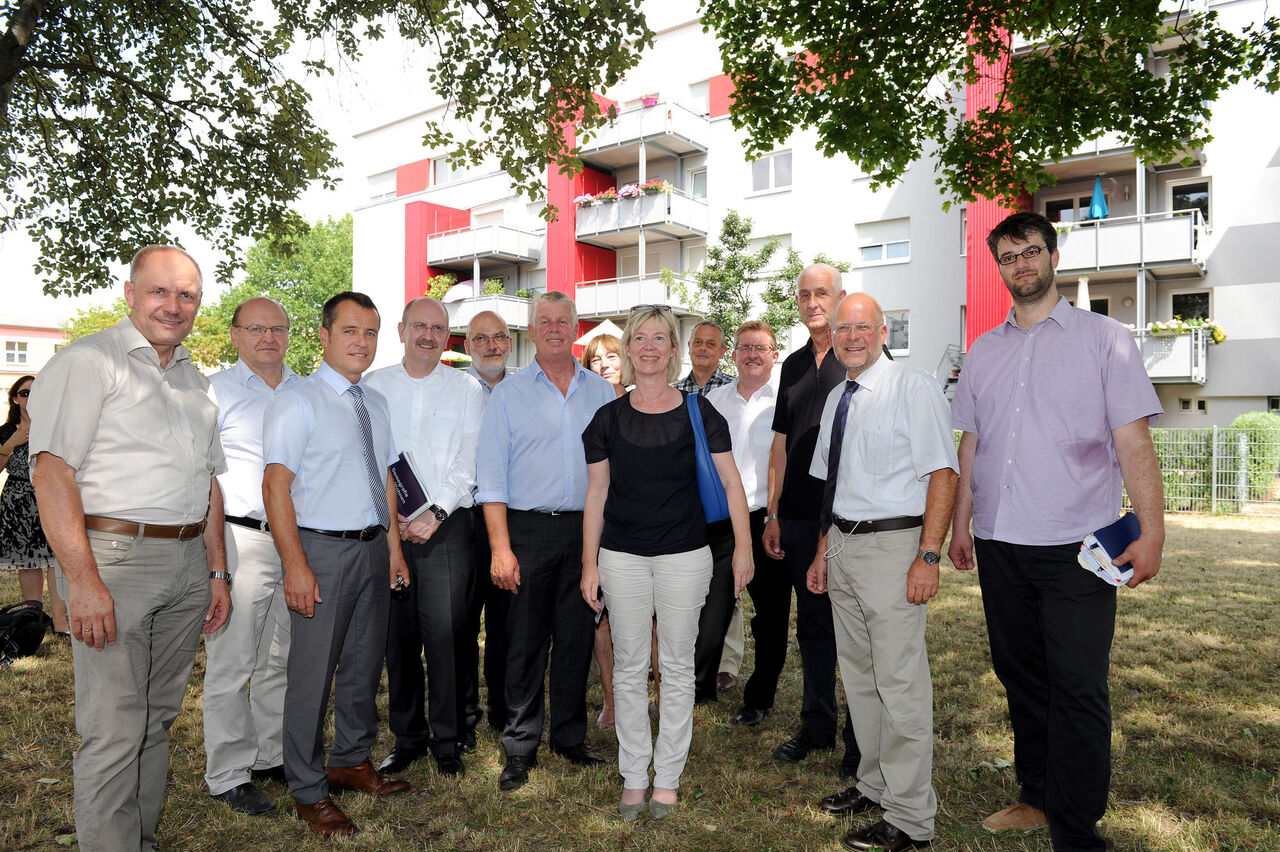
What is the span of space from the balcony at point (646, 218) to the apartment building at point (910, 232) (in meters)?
0.06

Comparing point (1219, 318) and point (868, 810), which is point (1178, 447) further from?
point (868, 810)

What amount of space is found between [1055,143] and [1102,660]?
667 cm

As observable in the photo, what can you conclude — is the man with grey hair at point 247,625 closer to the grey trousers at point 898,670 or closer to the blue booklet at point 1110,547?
the grey trousers at point 898,670

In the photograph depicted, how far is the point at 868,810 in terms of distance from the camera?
4.00 m

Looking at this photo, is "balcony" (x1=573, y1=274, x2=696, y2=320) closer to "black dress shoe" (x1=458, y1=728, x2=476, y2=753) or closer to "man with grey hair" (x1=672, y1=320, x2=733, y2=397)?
"man with grey hair" (x1=672, y1=320, x2=733, y2=397)

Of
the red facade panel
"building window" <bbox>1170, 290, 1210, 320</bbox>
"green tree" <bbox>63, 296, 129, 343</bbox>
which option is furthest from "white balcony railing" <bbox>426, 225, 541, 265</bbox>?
"green tree" <bbox>63, 296, 129, 343</bbox>

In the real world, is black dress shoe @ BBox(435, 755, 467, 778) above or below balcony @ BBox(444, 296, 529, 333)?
below

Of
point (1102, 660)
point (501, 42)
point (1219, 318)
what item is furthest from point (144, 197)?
point (1219, 318)

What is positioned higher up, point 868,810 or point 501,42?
point 501,42

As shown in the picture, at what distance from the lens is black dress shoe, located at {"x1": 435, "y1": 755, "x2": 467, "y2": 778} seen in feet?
14.6

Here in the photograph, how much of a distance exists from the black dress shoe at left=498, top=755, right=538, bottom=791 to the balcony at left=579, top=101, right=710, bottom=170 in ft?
76.9

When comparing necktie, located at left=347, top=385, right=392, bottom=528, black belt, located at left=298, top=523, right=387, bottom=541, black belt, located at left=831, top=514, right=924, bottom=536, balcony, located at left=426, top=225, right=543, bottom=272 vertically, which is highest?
balcony, located at left=426, top=225, right=543, bottom=272

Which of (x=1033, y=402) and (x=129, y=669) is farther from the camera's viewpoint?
(x=1033, y=402)

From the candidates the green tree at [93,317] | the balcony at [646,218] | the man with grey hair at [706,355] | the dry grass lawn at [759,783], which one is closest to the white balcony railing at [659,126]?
the balcony at [646,218]
